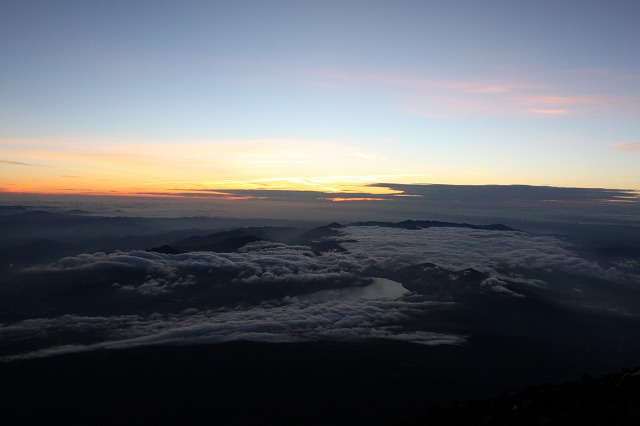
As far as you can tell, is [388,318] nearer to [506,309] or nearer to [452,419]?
[506,309]

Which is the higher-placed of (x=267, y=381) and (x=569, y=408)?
(x=569, y=408)

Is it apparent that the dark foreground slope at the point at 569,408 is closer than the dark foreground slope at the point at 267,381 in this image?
Yes

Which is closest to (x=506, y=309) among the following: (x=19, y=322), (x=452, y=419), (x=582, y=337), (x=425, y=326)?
(x=582, y=337)

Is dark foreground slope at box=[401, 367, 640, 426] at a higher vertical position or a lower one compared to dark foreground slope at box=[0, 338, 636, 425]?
higher

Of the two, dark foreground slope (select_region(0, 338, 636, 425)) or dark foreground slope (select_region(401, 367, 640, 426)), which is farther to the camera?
dark foreground slope (select_region(0, 338, 636, 425))

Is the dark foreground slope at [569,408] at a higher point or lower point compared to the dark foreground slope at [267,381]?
higher

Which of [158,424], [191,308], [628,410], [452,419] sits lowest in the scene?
[191,308]

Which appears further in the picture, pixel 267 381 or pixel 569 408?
pixel 267 381

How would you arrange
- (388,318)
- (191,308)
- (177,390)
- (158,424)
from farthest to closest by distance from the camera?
(191,308), (388,318), (177,390), (158,424)
